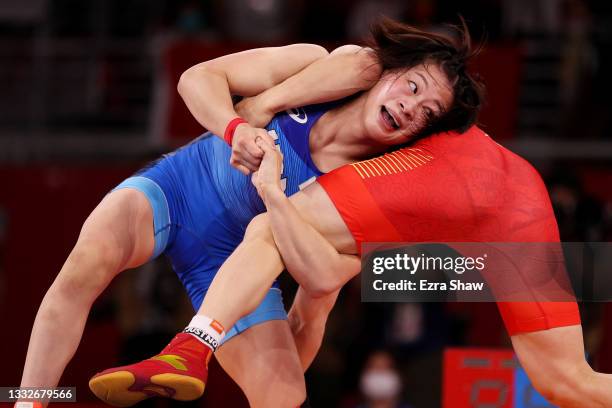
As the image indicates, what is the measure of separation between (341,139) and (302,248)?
0.55 m

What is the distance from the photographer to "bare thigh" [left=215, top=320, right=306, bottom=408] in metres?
3.42

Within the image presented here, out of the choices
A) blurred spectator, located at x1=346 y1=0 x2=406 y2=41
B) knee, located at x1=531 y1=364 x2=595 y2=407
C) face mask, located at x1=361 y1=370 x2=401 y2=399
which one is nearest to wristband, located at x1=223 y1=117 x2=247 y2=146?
knee, located at x1=531 y1=364 x2=595 y2=407

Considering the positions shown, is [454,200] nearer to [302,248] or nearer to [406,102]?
[406,102]

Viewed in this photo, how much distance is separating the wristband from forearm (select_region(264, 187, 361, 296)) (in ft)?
0.84

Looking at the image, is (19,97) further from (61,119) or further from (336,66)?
(336,66)

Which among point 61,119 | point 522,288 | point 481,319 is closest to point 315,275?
point 522,288

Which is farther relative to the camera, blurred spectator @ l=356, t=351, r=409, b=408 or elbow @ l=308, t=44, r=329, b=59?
blurred spectator @ l=356, t=351, r=409, b=408

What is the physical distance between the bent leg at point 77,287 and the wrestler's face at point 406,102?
0.81m

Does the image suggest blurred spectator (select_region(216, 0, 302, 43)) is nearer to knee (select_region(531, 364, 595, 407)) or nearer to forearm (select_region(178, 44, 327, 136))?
forearm (select_region(178, 44, 327, 136))

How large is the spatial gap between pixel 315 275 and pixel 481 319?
3.53 meters

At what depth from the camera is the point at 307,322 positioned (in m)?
3.73

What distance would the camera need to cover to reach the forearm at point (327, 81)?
337cm

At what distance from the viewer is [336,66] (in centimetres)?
338

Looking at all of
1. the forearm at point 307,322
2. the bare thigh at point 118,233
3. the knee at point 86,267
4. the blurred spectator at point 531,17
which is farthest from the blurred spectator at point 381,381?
the blurred spectator at point 531,17
